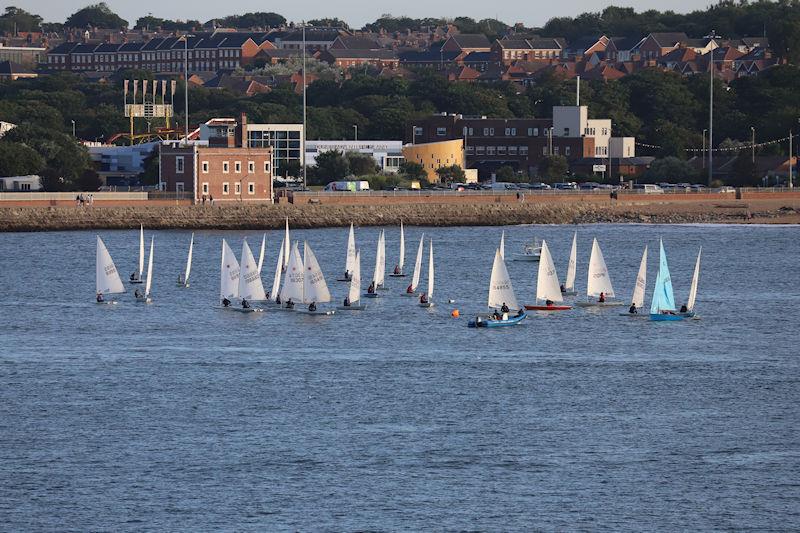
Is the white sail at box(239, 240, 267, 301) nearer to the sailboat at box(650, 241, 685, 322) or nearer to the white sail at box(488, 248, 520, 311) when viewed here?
the white sail at box(488, 248, 520, 311)

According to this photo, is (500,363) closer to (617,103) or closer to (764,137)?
(764,137)

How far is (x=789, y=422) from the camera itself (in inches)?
2004

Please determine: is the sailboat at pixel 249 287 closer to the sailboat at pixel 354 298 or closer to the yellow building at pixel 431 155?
the sailboat at pixel 354 298

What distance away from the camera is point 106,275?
7981 centimetres

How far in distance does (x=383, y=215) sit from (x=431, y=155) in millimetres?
39999

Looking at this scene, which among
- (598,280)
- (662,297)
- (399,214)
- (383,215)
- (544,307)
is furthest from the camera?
(399,214)

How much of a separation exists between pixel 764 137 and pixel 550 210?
5238 cm

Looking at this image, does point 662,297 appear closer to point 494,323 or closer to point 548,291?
point 548,291

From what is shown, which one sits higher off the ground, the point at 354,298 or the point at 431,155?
the point at 431,155

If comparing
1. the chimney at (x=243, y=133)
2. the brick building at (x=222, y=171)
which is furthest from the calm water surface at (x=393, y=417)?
the chimney at (x=243, y=133)

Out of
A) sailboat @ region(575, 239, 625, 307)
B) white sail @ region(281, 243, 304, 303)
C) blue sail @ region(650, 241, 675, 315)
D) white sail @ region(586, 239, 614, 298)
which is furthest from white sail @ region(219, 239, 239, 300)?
blue sail @ region(650, 241, 675, 315)

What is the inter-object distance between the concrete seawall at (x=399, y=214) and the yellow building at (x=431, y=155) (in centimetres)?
3217

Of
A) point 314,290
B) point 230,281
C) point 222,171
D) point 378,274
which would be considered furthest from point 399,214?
point 314,290

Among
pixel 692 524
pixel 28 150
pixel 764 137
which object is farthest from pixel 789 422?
pixel 764 137
